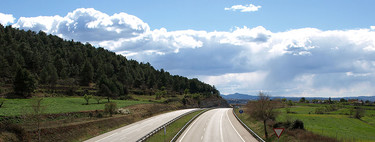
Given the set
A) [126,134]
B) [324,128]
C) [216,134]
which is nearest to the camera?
Answer: [216,134]

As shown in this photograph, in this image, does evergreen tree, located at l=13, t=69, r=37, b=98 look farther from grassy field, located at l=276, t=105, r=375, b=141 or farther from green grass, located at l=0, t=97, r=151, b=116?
grassy field, located at l=276, t=105, r=375, b=141

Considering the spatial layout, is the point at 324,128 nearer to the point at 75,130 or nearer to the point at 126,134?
the point at 126,134

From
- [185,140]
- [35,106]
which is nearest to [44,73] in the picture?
[35,106]

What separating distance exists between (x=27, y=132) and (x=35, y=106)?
121 inches

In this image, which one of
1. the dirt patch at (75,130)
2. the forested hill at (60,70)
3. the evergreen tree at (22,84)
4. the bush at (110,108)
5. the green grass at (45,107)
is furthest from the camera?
the forested hill at (60,70)

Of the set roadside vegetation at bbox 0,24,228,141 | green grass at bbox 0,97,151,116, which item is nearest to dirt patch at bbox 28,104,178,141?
roadside vegetation at bbox 0,24,228,141

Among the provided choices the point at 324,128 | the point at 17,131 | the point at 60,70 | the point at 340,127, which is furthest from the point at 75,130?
the point at 60,70

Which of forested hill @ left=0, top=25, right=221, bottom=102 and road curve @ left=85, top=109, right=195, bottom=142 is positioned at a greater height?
forested hill @ left=0, top=25, right=221, bottom=102

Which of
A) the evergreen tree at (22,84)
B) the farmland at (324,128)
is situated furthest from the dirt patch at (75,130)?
the evergreen tree at (22,84)

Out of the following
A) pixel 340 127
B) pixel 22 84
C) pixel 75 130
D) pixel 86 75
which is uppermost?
pixel 86 75

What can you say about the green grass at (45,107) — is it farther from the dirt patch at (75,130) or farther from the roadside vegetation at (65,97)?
the dirt patch at (75,130)

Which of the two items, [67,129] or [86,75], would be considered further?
[86,75]

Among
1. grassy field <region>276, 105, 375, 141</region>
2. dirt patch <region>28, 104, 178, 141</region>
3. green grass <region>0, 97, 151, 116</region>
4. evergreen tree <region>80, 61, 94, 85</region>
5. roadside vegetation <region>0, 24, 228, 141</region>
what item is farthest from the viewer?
evergreen tree <region>80, 61, 94, 85</region>

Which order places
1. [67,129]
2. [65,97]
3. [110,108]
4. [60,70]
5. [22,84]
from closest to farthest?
[67,129], [110,108], [22,84], [65,97], [60,70]
